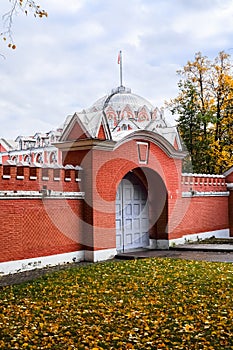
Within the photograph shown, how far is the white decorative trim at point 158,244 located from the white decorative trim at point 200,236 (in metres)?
0.18

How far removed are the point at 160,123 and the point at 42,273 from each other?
50.9ft

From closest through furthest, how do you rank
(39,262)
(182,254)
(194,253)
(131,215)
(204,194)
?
1. (39,262)
2. (182,254)
3. (194,253)
4. (131,215)
5. (204,194)

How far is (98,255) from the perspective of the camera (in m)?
13.6

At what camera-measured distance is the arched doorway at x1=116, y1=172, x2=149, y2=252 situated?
51.2ft

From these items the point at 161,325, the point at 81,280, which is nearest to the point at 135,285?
the point at 81,280

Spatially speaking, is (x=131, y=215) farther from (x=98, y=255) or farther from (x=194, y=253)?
(x=98, y=255)

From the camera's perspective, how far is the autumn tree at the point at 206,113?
27.2 meters

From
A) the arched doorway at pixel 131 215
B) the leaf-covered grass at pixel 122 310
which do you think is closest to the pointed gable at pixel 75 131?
the arched doorway at pixel 131 215

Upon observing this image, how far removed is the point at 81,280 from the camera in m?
10.3

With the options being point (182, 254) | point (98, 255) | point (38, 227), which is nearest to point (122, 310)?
point (38, 227)

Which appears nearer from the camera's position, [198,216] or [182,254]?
[182,254]

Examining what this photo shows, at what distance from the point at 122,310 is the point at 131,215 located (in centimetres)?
854

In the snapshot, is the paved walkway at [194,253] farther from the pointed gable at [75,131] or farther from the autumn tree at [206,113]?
the autumn tree at [206,113]

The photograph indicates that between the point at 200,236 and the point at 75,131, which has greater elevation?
the point at 75,131
